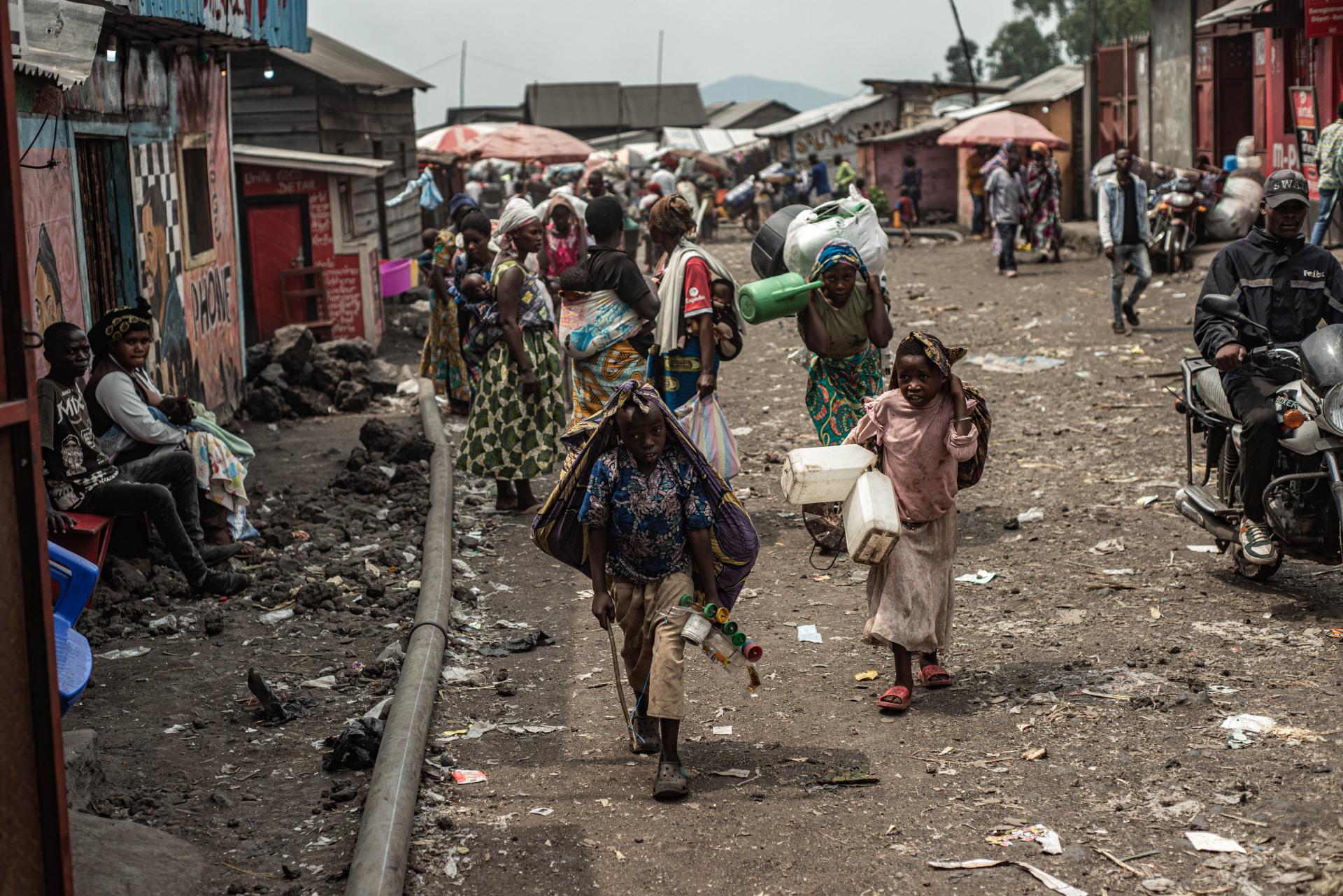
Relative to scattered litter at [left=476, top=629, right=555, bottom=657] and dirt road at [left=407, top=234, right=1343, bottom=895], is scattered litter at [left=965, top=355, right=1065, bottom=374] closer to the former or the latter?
dirt road at [left=407, top=234, right=1343, bottom=895]

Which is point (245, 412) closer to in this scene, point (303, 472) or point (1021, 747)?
point (303, 472)

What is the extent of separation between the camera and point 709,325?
7879mm

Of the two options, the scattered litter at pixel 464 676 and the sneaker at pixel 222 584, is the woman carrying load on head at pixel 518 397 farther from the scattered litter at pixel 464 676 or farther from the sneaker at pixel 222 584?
the scattered litter at pixel 464 676

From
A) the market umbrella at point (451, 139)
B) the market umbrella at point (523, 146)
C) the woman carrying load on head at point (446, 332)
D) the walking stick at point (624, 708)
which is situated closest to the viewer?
the walking stick at point (624, 708)

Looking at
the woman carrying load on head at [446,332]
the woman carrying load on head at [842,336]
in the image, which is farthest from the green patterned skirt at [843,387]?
the woman carrying load on head at [446,332]

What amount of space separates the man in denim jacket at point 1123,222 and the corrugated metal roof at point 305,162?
868cm

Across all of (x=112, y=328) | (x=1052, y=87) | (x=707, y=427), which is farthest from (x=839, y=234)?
(x=1052, y=87)

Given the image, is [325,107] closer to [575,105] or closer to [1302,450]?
[1302,450]

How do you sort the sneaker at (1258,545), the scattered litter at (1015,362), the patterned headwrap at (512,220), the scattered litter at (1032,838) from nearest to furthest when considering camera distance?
the scattered litter at (1032,838)
the sneaker at (1258,545)
the patterned headwrap at (512,220)
the scattered litter at (1015,362)

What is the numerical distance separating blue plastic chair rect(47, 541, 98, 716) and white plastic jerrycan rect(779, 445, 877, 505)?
2.59 metres

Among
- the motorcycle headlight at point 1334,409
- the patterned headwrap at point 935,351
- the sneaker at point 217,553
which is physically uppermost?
the patterned headwrap at point 935,351

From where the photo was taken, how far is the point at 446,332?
516 inches

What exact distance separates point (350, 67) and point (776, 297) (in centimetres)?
1621

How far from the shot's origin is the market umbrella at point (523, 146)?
3111 centimetres
